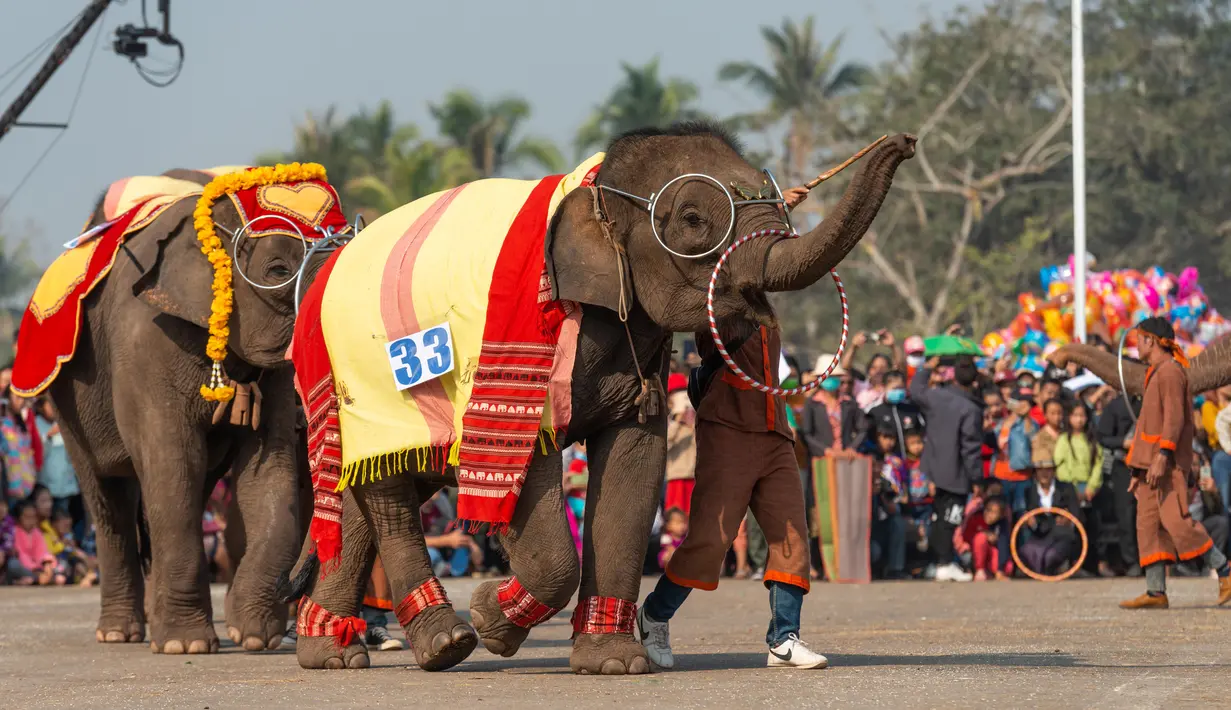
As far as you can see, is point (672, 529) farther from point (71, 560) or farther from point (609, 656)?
point (609, 656)

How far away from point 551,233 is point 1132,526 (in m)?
10.8

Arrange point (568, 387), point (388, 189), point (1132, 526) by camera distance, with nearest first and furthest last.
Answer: point (568, 387) < point (1132, 526) < point (388, 189)

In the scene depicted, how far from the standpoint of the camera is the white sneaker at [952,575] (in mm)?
16958

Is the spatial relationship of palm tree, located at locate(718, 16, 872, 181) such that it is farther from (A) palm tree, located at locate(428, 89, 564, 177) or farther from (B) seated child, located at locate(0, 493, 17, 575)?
(B) seated child, located at locate(0, 493, 17, 575)

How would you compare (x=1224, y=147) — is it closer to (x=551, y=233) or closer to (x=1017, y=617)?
(x=1017, y=617)

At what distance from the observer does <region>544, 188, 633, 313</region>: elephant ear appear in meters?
7.71

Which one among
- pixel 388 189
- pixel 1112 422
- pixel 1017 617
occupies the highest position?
pixel 388 189

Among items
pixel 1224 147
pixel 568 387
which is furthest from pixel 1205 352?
pixel 1224 147

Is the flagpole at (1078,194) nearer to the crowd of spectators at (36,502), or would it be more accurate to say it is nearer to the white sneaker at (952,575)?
the white sneaker at (952,575)

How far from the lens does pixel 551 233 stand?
7906mm

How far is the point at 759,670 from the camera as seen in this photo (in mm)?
8086

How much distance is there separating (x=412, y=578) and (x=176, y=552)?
237cm

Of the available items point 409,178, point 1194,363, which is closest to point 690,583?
point 1194,363

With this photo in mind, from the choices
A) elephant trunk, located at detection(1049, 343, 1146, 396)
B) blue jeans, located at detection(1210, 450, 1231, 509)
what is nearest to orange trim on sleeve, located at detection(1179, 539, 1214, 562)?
elephant trunk, located at detection(1049, 343, 1146, 396)
